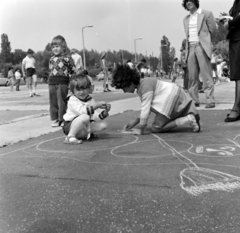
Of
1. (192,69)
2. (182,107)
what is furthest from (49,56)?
(182,107)

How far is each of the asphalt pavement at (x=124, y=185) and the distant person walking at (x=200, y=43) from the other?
2267 mm

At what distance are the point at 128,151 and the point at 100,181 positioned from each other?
2.68 feet

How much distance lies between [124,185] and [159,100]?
1734 mm

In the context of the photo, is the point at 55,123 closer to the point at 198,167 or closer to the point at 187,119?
the point at 187,119

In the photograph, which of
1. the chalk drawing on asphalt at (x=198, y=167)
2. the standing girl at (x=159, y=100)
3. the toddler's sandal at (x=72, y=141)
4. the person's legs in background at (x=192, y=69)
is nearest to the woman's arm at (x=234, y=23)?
the person's legs in background at (x=192, y=69)

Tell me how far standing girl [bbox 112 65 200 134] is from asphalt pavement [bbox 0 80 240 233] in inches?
8.2

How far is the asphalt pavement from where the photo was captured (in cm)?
160

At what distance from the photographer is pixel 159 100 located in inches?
144

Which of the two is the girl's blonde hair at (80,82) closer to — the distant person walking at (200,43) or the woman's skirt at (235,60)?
the woman's skirt at (235,60)

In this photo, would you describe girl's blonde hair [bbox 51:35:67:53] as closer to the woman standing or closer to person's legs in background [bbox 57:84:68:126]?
person's legs in background [bbox 57:84:68:126]

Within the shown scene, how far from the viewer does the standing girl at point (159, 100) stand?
142 inches

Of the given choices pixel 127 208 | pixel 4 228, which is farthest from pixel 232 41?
pixel 4 228

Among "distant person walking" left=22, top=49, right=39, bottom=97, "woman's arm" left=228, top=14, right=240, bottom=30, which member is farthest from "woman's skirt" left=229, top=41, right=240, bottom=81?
"distant person walking" left=22, top=49, right=39, bottom=97

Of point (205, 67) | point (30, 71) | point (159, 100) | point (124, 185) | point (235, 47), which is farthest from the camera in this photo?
point (30, 71)
